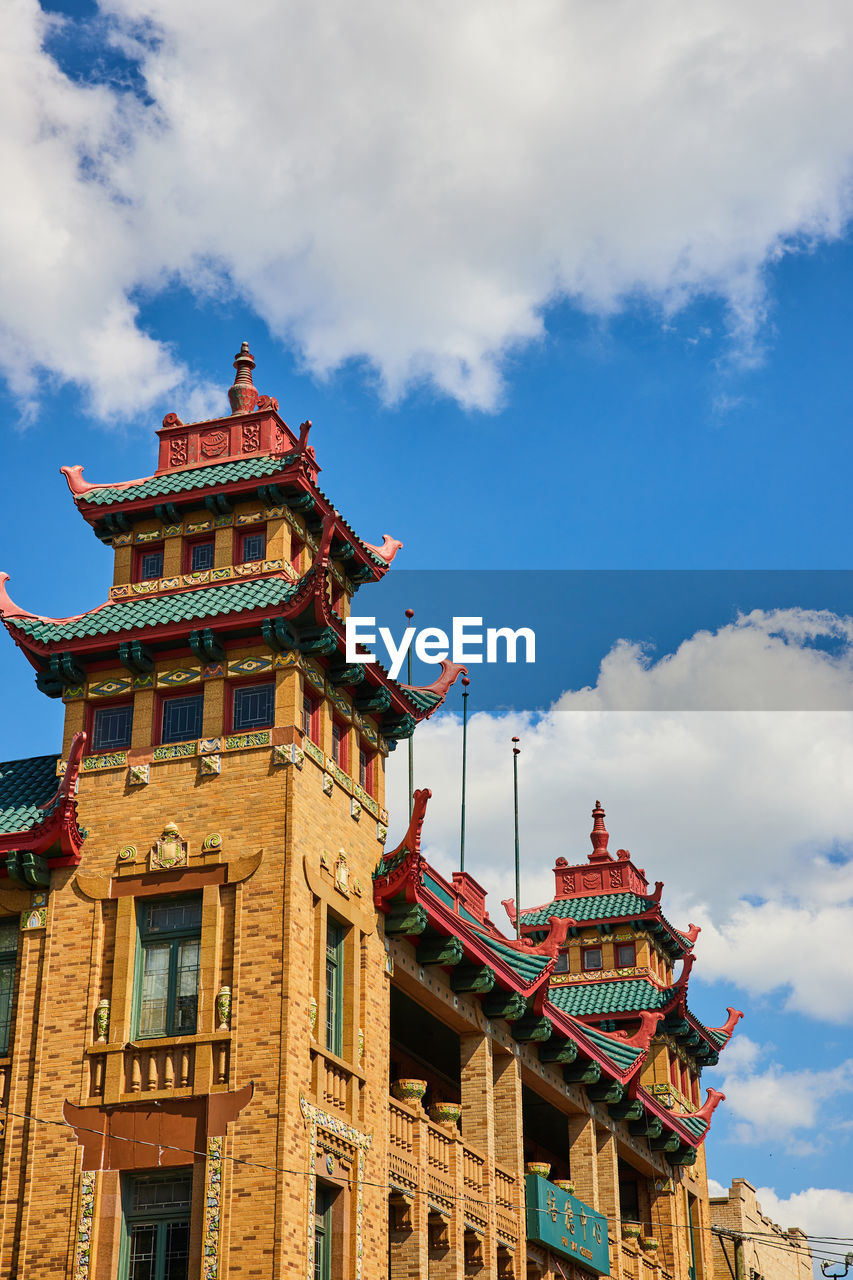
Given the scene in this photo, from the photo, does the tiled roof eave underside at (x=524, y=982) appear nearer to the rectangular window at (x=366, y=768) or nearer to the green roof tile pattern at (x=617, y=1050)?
the green roof tile pattern at (x=617, y=1050)

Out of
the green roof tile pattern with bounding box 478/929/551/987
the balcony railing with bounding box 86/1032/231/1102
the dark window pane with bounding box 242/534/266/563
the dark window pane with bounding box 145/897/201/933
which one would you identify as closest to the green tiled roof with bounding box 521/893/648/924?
the green roof tile pattern with bounding box 478/929/551/987

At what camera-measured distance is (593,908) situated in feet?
205

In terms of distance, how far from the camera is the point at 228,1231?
28.4m

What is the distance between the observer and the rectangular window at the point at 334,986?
32.4m

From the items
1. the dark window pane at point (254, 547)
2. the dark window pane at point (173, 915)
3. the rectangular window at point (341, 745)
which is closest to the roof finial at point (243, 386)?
the dark window pane at point (254, 547)

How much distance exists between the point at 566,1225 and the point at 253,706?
55.6ft

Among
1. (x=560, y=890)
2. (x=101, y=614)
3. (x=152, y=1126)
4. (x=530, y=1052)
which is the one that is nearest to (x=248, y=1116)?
(x=152, y=1126)

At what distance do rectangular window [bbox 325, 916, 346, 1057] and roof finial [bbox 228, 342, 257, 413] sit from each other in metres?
13.0

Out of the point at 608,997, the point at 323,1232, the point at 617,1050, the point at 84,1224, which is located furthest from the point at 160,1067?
the point at 608,997

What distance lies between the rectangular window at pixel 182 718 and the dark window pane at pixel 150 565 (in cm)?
414

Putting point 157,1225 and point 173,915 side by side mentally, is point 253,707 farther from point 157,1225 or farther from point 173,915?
point 157,1225

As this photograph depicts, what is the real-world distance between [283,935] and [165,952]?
258cm

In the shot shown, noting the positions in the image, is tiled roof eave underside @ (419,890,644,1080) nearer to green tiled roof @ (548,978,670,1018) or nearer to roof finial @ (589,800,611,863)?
green tiled roof @ (548,978,670,1018)

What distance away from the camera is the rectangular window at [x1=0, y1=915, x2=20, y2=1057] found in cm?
3212
